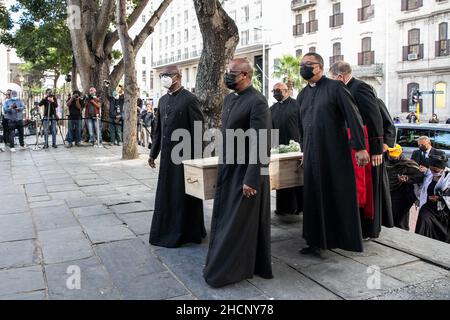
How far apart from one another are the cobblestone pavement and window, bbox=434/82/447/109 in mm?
28512

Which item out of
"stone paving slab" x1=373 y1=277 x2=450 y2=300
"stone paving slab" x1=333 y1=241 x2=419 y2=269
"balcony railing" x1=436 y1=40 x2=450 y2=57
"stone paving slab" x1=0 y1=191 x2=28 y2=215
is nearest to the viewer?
"stone paving slab" x1=373 y1=277 x2=450 y2=300

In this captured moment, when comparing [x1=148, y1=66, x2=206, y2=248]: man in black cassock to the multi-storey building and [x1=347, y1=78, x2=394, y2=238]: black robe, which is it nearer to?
[x1=347, y1=78, x2=394, y2=238]: black robe

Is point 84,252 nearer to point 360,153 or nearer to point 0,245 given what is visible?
point 0,245

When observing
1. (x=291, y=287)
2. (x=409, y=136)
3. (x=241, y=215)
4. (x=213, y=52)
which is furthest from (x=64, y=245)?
(x=409, y=136)

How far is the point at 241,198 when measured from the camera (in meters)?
3.93

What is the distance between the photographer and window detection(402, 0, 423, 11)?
3193 cm

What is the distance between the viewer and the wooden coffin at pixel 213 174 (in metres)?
4.48

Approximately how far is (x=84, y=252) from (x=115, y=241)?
44 centimetres

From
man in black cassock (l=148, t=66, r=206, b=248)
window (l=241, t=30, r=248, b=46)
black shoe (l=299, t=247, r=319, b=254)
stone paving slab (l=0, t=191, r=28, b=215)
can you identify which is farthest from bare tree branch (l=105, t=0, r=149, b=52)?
window (l=241, t=30, r=248, b=46)

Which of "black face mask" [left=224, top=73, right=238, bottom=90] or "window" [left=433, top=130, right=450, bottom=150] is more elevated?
"black face mask" [left=224, top=73, right=238, bottom=90]

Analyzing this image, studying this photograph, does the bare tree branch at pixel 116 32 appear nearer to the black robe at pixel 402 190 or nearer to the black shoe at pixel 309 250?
the black robe at pixel 402 190

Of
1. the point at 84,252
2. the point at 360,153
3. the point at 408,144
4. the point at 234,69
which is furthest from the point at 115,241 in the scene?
the point at 408,144

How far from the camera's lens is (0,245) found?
16.8 ft
